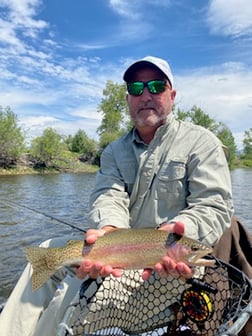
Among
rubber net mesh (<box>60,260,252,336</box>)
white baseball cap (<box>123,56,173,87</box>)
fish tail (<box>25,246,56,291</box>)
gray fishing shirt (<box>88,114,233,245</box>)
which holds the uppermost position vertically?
white baseball cap (<box>123,56,173,87</box>)

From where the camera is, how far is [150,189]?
2762 mm

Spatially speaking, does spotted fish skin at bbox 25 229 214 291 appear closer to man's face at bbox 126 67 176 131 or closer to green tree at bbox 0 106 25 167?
man's face at bbox 126 67 176 131

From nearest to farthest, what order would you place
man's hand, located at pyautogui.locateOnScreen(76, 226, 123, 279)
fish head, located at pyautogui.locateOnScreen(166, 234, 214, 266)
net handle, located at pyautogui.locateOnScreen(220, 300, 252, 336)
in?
net handle, located at pyautogui.locateOnScreen(220, 300, 252, 336) → fish head, located at pyautogui.locateOnScreen(166, 234, 214, 266) → man's hand, located at pyautogui.locateOnScreen(76, 226, 123, 279)

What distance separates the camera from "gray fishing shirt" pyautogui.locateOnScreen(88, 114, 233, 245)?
2432 mm

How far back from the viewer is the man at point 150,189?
7.67 feet

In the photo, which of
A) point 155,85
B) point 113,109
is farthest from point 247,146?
point 155,85

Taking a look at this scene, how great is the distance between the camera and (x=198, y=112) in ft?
189

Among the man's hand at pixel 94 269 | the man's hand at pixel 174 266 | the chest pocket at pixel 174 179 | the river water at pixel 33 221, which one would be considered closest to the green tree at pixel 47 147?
the river water at pixel 33 221

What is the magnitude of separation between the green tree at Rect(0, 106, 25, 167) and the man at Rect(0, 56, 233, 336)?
3903 centimetres

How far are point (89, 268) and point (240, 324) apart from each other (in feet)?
2.83

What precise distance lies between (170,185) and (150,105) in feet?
2.12

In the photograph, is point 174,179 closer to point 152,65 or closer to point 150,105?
point 150,105

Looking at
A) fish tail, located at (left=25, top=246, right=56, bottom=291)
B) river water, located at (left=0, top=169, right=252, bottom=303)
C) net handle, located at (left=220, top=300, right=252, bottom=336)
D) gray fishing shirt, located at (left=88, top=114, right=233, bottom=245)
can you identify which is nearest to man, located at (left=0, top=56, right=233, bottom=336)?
gray fishing shirt, located at (left=88, top=114, right=233, bottom=245)

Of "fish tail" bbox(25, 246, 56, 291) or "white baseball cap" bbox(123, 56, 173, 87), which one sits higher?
"white baseball cap" bbox(123, 56, 173, 87)
